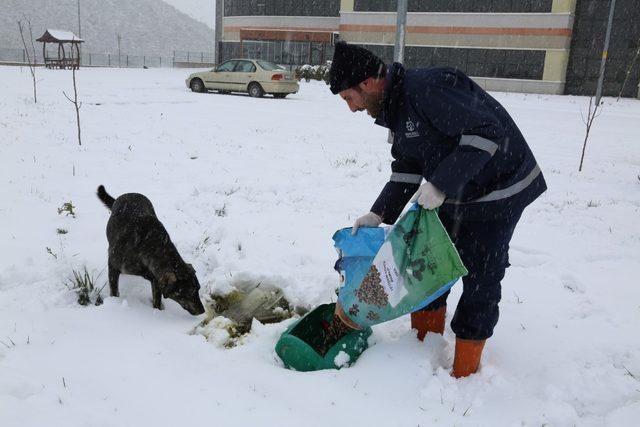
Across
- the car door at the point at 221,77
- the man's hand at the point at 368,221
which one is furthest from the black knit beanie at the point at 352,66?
the car door at the point at 221,77

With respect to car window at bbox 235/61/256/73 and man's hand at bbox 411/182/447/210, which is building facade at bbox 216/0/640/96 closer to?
car window at bbox 235/61/256/73

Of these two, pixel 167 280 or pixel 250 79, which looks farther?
pixel 250 79

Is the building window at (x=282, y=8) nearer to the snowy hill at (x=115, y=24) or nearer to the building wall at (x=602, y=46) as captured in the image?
the building wall at (x=602, y=46)

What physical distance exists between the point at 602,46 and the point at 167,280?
1272 inches

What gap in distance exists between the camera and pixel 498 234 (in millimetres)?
2580

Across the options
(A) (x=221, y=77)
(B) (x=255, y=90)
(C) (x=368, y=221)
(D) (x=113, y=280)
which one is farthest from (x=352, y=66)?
(A) (x=221, y=77)

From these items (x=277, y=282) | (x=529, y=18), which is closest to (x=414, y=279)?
(x=277, y=282)

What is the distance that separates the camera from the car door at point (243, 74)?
18.9 meters

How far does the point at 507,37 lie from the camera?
3042 cm

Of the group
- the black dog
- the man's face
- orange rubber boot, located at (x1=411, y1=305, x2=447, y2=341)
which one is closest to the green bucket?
orange rubber boot, located at (x1=411, y1=305, x2=447, y2=341)

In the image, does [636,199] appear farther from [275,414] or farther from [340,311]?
[275,414]

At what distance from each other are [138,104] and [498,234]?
13835mm

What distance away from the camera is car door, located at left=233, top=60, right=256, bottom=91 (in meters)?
18.9

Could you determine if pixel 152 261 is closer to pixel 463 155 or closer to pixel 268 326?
pixel 268 326
